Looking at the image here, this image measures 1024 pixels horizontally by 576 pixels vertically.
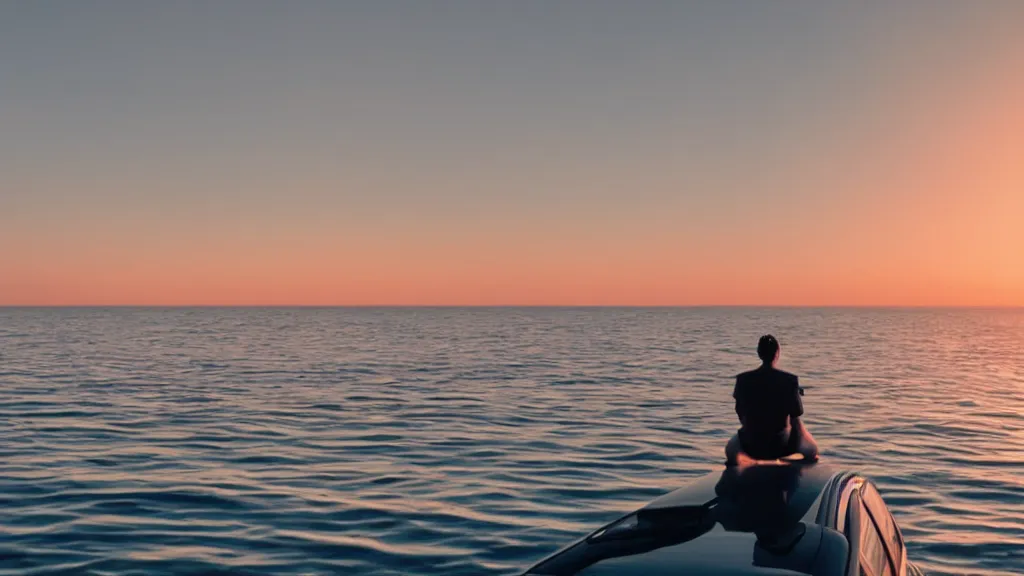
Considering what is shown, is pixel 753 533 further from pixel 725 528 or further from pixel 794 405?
pixel 794 405

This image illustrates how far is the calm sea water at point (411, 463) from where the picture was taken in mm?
11477

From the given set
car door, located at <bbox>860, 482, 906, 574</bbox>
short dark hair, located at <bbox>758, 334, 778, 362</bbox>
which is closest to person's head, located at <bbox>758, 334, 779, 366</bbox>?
short dark hair, located at <bbox>758, 334, 778, 362</bbox>

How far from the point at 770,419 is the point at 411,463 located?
30.1 ft

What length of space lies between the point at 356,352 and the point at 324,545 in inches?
1898

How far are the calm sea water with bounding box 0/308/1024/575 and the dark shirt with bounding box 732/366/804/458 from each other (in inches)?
113

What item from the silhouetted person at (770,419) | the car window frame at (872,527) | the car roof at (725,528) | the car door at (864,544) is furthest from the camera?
the silhouetted person at (770,419)

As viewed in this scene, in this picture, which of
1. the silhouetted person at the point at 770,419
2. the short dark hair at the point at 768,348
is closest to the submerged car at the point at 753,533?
the silhouetted person at the point at 770,419

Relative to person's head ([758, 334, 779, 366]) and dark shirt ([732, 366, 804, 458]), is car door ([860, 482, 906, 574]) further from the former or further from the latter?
person's head ([758, 334, 779, 366])

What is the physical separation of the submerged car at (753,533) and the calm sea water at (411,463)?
5.15m

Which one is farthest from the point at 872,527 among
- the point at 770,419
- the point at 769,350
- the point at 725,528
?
the point at 769,350

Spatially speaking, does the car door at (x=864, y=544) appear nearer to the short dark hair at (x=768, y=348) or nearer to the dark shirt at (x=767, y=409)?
the dark shirt at (x=767, y=409)

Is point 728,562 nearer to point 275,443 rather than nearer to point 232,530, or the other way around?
point 232,530

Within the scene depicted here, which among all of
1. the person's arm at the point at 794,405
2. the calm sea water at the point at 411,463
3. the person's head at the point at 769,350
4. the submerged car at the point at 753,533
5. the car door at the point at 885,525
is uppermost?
the person's head at the point at 769,350

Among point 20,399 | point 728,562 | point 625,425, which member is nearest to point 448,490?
point 625,425
